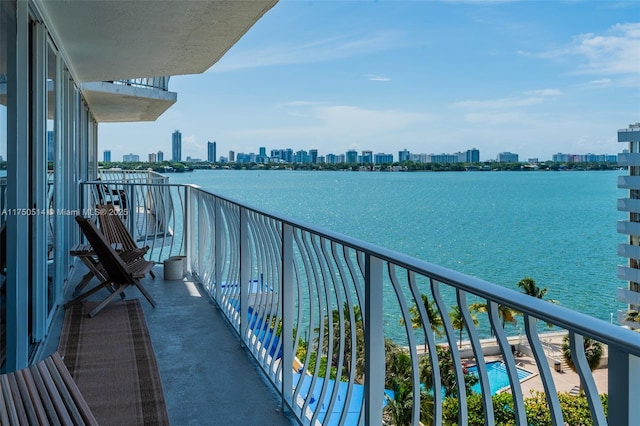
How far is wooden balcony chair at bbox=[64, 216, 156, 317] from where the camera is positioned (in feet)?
14.9

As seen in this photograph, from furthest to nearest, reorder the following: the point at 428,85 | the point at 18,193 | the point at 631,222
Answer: the point at 428,85 → the point at 631,222 → the point at 18,193

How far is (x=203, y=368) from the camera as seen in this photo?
10.7ft

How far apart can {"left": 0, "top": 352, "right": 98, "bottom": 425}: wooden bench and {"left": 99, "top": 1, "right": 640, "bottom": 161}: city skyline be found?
6083 cm

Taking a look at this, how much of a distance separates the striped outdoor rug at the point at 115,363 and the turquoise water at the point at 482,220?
856 inches

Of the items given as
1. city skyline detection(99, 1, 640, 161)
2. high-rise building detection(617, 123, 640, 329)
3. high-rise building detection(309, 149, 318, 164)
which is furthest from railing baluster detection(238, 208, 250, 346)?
city skyline detection(99, 1, 640, 161)

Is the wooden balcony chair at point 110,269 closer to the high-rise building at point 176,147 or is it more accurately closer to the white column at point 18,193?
the white column at point 18,193

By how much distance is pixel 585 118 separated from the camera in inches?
2547

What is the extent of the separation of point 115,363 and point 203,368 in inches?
23.8

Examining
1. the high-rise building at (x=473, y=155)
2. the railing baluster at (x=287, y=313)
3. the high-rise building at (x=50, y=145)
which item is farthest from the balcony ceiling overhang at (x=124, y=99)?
the high-rise building at (x=473, y=155)

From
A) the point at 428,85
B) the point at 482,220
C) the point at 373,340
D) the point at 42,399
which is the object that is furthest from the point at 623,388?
the point at 482,220

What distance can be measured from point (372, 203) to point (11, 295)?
7744 cm

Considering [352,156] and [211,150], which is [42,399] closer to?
[352,156]

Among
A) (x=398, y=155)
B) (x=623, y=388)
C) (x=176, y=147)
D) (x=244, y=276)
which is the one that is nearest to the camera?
(x=623, y=388)

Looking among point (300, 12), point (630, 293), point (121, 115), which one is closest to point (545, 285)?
point (630, 293)
